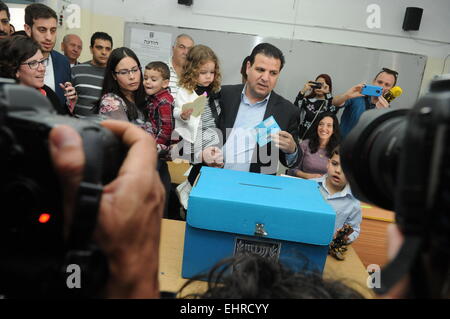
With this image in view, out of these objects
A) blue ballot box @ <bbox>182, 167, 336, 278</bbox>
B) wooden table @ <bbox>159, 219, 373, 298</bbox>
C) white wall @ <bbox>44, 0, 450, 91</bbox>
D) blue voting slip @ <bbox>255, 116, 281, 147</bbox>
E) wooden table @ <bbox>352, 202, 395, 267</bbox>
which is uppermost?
white wall @ <bbox>44, 0, 450, 91</bbox>

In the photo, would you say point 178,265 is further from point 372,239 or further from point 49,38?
point 49,38

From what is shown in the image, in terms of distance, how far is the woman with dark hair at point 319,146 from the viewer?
259 cm

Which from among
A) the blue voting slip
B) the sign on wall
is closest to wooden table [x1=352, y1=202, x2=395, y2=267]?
the blue voting slip

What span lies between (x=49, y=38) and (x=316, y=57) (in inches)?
121

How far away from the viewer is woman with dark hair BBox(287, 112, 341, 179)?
2.59 m

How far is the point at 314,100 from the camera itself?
3.85 metres

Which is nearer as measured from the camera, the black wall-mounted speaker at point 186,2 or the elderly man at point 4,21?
the elderly man at point 4,21

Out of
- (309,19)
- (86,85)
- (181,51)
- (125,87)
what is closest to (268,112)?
(125,87)

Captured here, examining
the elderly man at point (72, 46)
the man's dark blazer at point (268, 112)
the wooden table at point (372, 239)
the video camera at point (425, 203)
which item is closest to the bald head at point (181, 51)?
the elderly man at point (72, 46)

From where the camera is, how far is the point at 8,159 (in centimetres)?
40

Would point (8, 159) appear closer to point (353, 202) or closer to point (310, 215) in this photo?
point (310, 215)

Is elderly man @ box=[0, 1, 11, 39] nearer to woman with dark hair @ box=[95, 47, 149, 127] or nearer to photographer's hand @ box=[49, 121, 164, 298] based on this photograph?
woman with dark hair @ box=[95, 47, 149, 127]

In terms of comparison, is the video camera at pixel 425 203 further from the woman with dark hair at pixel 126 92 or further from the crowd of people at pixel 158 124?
the woman with dark hair at pixel 126 92

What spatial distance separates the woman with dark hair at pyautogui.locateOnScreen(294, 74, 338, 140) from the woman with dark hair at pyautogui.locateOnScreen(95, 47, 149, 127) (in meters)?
2.17
